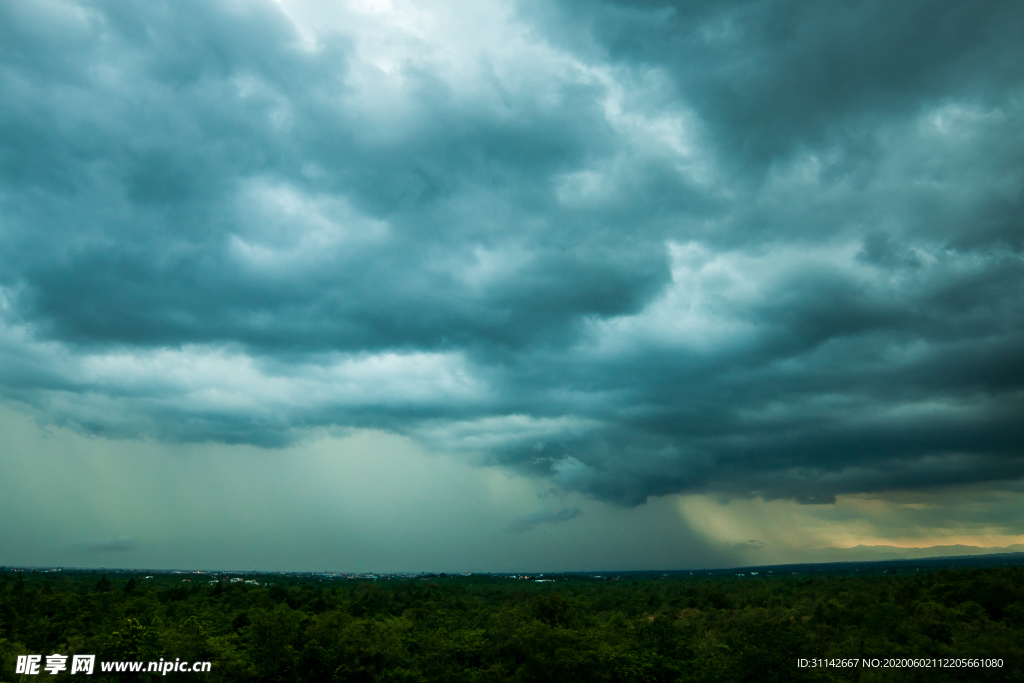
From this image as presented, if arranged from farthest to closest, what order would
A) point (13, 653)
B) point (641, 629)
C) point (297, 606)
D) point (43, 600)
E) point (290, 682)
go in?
point (297, 606), point (43, 600), point (641, 629), point (290, 682), point (13, 653)

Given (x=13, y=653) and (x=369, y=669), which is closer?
(x=13, y=653)

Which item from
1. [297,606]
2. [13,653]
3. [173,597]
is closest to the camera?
[13,653]

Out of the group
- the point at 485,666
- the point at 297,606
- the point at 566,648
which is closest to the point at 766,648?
the point at 566,648

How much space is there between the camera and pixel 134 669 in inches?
1991

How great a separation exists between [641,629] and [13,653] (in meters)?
57.1

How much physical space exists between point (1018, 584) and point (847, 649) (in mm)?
50717

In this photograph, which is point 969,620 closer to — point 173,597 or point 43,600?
point 43,600

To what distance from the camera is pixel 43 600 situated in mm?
81812

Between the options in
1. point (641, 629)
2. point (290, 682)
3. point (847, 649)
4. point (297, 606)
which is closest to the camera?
point (847, 649)

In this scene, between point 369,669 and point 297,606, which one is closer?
point 369,669

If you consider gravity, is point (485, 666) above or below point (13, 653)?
below

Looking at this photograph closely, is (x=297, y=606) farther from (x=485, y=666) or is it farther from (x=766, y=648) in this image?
(x=766, y=648)

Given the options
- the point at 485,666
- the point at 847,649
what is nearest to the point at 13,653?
the point at 485,666

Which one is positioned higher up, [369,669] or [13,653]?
[13,653]
